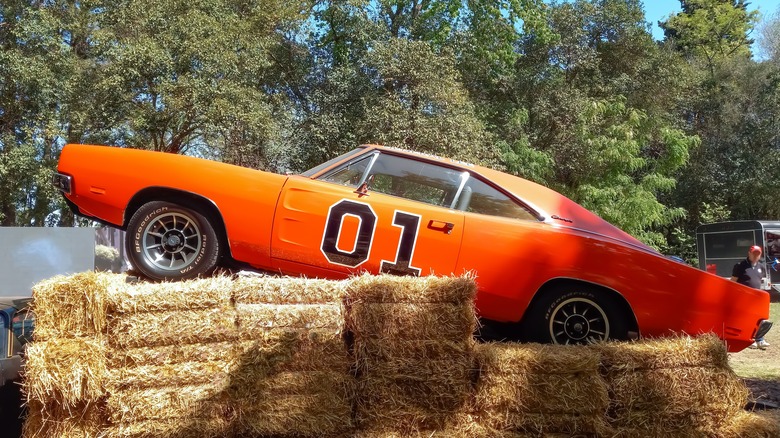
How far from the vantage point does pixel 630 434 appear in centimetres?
411

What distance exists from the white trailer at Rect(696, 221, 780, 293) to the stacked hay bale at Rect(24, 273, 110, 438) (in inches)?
646

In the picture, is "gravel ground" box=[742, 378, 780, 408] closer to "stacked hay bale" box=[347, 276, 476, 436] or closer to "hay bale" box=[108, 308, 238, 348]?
"stacked hay bale" box=[347, 276, 476, 436]

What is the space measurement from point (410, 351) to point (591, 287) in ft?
5.54

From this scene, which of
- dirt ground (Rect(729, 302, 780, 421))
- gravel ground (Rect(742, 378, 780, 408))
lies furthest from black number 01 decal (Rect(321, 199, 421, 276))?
gravel ground (Rect(742, 378, 780, 408))

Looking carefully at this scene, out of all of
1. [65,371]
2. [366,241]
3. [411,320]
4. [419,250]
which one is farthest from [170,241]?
[411,320]

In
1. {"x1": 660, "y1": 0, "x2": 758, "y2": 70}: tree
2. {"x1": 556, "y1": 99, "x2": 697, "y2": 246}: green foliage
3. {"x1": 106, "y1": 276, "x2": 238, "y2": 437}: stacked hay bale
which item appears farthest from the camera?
{"x1": 660, "y1": 0, "x2": 758, "y2": 70}: tree

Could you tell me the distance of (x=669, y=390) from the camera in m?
4.19

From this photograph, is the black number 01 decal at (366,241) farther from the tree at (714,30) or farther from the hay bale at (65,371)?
the tree at (714,30)

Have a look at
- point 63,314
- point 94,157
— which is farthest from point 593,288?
point 94,157

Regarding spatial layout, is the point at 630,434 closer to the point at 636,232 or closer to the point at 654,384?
the point at 654,384

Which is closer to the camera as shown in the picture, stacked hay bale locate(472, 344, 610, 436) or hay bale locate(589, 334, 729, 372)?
stacked hay bale locate(472, 344, 610, 436)

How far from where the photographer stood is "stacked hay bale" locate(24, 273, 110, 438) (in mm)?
3592

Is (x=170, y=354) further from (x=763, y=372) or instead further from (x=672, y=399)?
(x=763, y=372)

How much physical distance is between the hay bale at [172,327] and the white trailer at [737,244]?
15.9m
